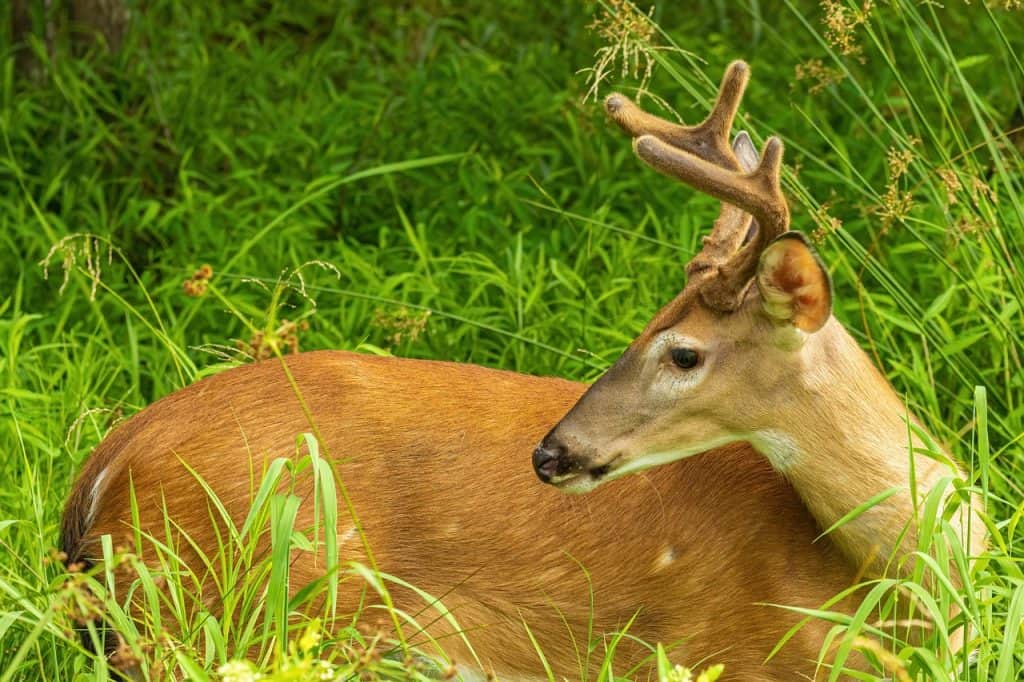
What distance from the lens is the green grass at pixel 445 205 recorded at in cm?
432

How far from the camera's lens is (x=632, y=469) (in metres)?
3.58

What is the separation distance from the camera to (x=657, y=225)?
5676 millimetres

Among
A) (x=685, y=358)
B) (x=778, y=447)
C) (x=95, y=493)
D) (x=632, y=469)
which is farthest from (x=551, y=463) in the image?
(x=95, y=493)

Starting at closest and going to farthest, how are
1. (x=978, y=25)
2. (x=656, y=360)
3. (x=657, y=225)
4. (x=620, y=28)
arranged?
(x=656, y=360) < (x=620, y=28) < (x=657, y=225) < (x=978, y=25)

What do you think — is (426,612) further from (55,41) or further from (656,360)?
(55,41)

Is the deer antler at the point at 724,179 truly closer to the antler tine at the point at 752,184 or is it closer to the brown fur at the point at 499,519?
the antler tine at the point at 752,184

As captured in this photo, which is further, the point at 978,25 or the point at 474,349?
the point at 978,25

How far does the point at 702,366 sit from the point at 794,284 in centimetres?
28

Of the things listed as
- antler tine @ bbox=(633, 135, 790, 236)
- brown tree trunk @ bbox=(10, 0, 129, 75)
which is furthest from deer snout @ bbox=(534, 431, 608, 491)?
brown tree trunk @ bbox=(10, 0, 129, 75)

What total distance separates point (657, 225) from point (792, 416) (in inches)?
87.8

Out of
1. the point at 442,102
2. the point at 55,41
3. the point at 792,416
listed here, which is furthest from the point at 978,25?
the point at 792,416

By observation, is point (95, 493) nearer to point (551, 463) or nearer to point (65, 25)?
point (551, 463)

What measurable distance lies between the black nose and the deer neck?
0.40 meters

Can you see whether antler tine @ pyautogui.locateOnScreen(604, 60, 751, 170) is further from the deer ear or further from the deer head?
the deer ear
